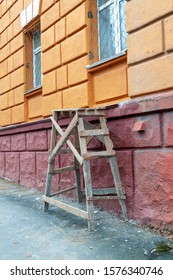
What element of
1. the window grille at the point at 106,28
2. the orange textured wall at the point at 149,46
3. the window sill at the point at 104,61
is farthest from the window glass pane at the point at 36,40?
the orange textured wall at the point at 149,46

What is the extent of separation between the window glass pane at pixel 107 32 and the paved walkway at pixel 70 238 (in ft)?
7.43

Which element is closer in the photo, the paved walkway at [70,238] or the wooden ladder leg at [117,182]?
the paved walkway at [70,238]

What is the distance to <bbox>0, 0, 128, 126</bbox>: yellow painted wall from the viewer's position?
4.72 metres

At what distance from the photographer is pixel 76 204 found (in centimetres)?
475

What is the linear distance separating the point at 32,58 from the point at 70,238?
483cm

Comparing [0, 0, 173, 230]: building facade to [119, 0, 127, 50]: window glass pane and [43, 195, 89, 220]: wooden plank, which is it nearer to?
[119, 0, 127, 50]: window glass pane

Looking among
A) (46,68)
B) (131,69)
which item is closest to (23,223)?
(131,69)

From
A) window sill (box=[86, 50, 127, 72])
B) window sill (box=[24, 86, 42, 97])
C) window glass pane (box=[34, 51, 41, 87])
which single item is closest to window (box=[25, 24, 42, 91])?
window glass pane (box=[34, 51, 41, 87])

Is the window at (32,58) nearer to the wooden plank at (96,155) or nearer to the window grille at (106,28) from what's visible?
the window grille at (106,28)

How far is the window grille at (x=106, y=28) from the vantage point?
4.70 meters

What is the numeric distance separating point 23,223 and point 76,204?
920 millimetres

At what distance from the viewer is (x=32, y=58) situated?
286 inches

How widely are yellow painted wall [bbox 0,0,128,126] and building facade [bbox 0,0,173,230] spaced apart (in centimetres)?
2

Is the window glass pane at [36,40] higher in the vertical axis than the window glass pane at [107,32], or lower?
higher
